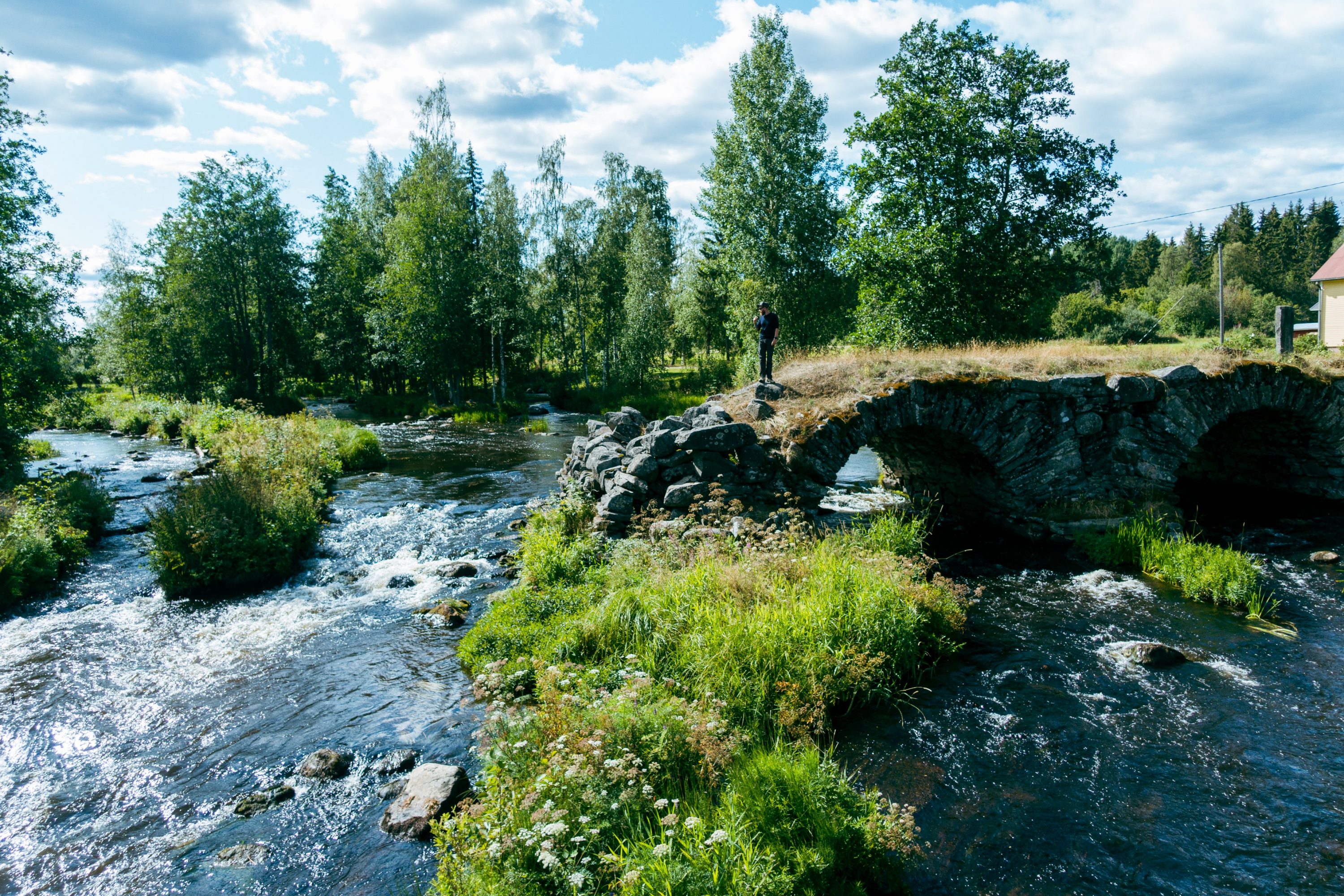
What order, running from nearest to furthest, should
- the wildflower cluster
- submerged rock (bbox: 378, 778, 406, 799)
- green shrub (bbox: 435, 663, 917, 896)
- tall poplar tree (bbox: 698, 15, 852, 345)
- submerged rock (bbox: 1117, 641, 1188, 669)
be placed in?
1. green shrub (bbox: 435, 663, 917, 896)
2. the wildflower cluster
3. submerged rock (bbox: 378, 778, 406, 799)
4. submerged rock (bbox: 1117, 641, 1188, 669)
5. tall poplar tree (bbox: 698, 15, 852, 345)

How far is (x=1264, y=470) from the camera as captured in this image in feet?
61.5

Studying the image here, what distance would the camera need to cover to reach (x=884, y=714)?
27.1 feet

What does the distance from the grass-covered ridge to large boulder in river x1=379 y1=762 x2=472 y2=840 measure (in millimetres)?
273

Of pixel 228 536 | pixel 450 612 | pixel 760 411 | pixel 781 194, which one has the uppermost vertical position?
pixel 781 194

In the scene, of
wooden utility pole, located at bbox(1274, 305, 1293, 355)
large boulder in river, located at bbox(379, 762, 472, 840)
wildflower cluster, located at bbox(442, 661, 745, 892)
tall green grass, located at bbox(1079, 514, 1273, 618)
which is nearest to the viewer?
wildflower cluster, located at bbox(442, 661, 745, 892)

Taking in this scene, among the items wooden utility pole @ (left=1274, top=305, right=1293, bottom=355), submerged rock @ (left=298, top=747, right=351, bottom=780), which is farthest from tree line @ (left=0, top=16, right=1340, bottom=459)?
submerged rock @ (left=298, top=747, right=351, bottom=780)

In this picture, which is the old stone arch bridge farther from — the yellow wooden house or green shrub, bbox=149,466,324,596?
the yellow wooden house

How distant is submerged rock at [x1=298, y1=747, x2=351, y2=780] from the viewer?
7.20 meters

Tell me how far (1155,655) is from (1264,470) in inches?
547

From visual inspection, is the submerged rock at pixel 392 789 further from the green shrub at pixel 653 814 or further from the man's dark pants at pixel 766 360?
the man's dark pants at pixel 766 360

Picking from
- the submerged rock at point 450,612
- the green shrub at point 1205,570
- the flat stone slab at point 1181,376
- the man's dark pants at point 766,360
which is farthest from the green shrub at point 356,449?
the flat stone slab at point 1181,376

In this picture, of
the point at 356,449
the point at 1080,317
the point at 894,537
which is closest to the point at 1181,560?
the point at 894,537

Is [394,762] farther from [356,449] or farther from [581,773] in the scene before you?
[356,449]

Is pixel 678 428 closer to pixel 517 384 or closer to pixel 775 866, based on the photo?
pixel 775 866
